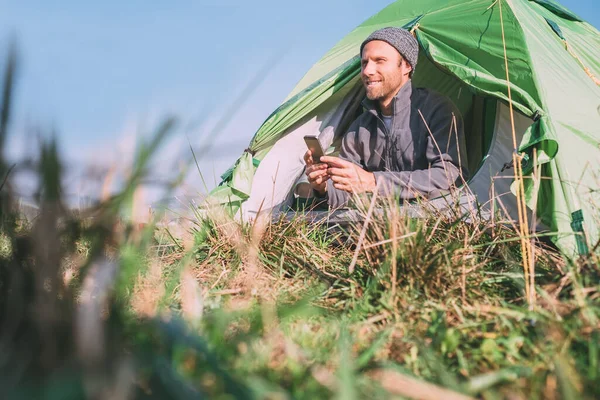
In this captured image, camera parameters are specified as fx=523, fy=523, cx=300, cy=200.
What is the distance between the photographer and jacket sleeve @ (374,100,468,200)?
269cm

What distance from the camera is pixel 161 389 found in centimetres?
69

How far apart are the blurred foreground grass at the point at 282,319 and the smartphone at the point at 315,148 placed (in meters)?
0.86

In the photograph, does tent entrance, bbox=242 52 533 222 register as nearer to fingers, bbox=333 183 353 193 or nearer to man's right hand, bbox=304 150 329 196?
man's right hand, bbox=304 150 329 196

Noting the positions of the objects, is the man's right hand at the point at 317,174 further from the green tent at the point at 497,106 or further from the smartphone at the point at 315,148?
the green tent at the point at 497,106

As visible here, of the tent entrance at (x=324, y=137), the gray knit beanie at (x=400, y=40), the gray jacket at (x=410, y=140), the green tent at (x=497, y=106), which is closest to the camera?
the green tent at (x=497, y=106)

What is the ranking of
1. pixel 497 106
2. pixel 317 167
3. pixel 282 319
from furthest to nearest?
pixel 497 106
pixel 317 167
pixel 282 319

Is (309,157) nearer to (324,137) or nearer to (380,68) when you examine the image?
(324,137)

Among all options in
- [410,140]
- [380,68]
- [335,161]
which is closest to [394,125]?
[410,140]

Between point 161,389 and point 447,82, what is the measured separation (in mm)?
3794

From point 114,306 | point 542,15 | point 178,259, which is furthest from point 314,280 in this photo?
point 542,15

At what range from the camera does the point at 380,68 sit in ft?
10.4

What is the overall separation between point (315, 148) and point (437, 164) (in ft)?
2.20

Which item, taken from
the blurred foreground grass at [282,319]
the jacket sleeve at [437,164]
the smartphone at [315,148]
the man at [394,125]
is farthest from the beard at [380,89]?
the blurred foreground grass at [282,319]

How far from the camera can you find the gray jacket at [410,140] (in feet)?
9.52
